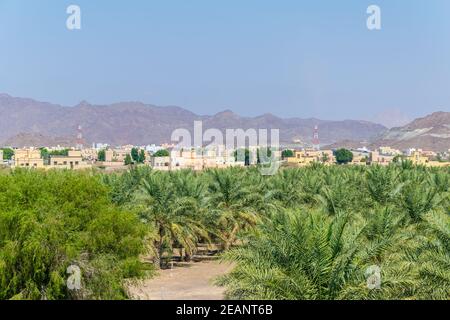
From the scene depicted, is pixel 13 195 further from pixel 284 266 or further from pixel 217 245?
pixel 217 245

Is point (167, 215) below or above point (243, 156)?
below

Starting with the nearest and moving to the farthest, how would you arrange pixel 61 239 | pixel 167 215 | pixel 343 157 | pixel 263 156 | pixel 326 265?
pixel 326 265
pixel 61 239
pixel 167 215
pixel 263 156
pixel 343 157

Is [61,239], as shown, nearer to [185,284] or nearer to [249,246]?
[249,246]

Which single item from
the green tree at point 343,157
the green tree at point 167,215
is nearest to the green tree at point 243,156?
the green tree at point 343,157

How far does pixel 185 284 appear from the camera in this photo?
22.9m

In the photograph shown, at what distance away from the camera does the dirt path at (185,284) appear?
2009 centimetres

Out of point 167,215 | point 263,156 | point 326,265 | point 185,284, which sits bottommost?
point 185,284

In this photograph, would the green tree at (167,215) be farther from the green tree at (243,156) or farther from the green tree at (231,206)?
the green tree at (243,156)

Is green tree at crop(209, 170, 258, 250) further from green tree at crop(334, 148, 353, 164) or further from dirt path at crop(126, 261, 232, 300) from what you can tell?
green tree at crop(334, 148, 353, 164)

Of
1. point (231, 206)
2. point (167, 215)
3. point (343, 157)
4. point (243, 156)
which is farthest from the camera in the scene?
point (343, 157)

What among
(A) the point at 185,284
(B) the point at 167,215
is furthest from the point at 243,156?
(A) the point at 185,284

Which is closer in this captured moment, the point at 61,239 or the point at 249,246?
the point at 249,246
